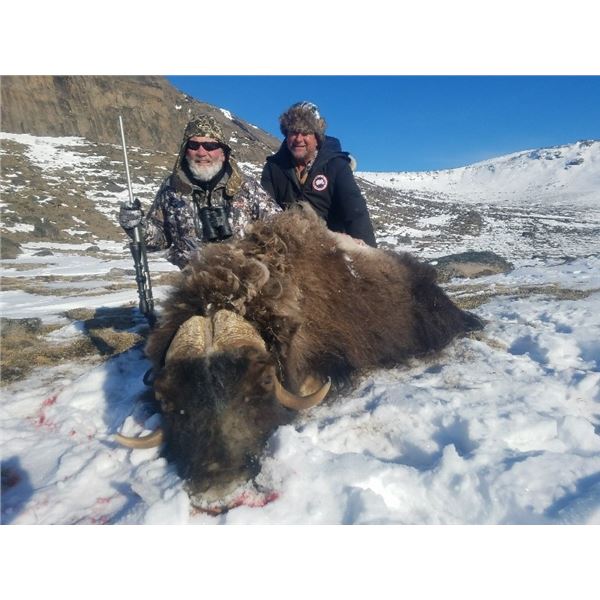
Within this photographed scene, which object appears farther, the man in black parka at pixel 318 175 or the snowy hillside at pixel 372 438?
the man in black parka at pixel 318 175

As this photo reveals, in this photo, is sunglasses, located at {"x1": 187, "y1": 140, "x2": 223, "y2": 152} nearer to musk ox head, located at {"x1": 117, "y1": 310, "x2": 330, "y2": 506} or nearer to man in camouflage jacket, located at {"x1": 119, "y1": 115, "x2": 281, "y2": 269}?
man in camouflage jacket, located at {"x1": 119, "y1": 115, "x2": 281, "y2": 269}

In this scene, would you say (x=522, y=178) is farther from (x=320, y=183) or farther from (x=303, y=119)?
(x=303, y=119)

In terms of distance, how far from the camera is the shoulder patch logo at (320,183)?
15.4 ft

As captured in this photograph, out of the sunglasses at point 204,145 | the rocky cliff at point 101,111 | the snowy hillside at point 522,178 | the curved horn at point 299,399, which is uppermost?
the rocky cliff at point 101,111

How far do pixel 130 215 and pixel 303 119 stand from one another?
188cm

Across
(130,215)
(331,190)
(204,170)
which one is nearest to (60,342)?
(130,215)

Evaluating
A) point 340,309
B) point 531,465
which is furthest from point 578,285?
point 531,465

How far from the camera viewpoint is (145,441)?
2182 mm

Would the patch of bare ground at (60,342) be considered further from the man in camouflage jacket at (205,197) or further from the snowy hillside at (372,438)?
the man in camouflage jacket at (205,197)

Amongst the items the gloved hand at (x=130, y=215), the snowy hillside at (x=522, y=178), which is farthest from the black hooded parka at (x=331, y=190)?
the snowy hillside at (x=522, y=178)

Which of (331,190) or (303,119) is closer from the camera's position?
(303,119)

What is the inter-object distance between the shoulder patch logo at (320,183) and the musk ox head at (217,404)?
271cm

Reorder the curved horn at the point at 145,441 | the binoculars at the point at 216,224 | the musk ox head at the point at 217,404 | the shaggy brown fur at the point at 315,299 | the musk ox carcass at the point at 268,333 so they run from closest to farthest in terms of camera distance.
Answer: the musk ox head at the point at 217,404 < the musk ox carcass at the point at 268,333 < the curved horn at the point at 145,441 < the shaggy brown fur at the point at 315,299 < the binoculars at the point at 216,224

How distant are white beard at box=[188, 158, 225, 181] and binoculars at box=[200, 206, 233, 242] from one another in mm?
273
